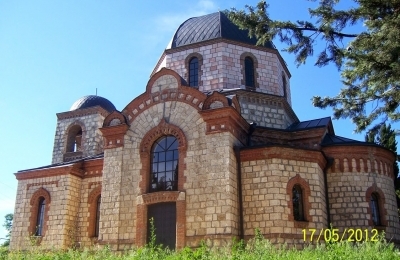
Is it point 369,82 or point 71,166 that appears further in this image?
point 71,166

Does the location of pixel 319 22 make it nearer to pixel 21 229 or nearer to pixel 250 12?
pixel 250 12

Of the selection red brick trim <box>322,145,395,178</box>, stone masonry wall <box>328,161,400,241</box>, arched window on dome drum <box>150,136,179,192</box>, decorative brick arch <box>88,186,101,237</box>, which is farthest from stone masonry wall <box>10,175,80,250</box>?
red brick trim <box>322,145,395,178</box>

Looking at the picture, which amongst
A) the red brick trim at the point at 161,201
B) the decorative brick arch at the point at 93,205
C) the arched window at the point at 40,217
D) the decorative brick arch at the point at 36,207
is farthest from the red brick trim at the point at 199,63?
the arched window at the point at 40,217

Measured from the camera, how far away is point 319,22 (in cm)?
965

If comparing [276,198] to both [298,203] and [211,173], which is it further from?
[211,173]

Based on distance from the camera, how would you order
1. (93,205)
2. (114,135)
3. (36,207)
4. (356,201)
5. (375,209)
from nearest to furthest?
(356,201) < (375,209) < (114,135) < (93,205) < (36,207)

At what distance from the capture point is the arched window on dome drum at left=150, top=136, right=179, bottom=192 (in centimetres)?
1441

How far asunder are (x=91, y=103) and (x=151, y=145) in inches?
399

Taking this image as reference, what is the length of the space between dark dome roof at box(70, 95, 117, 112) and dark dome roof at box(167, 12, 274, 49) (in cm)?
650

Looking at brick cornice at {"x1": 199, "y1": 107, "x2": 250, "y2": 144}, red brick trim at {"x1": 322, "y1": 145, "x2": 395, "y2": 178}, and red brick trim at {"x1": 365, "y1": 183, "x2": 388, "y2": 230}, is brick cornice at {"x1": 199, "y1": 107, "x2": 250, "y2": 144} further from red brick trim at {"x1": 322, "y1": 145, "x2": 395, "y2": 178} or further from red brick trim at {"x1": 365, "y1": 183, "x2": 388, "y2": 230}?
red brick trim at {"x1": 365, "y1": 183, "x2": 388, "y2": 230}

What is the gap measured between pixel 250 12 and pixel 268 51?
31.0 feet

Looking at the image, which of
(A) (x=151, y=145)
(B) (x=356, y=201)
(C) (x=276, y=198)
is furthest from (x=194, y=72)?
(B) (x=356, y=201)

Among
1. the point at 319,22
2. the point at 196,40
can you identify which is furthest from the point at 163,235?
the point at 196,40

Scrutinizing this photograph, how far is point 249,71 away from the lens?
18.7 meters
